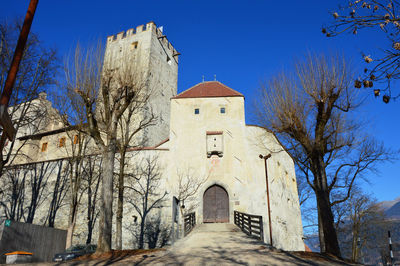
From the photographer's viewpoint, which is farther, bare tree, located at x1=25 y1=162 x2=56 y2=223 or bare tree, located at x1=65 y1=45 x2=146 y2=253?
bare tree, located at x1=25 y1=162 x2=56 y2=223

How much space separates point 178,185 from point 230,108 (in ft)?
23.6

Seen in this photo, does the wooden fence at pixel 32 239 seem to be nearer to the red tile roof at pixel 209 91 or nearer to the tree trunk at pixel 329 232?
the red tile roof at pixel 209 91

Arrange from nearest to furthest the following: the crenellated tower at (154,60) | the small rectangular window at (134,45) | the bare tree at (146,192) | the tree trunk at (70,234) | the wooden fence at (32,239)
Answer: the wooden fence at (32,239), the tree trunk at (70,234), the bare tree at (146,192), the crenellated tower at (154,60), the small rectangular window at (134,45)

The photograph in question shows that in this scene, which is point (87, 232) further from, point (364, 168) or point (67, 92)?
point (364, 168)

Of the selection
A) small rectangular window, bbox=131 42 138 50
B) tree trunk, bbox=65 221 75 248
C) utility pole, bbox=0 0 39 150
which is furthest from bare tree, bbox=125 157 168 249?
small rectangular window, bbox=131 42 138 50

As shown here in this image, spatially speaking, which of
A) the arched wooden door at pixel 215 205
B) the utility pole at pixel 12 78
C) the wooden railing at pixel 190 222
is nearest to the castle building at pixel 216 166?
the arched wooden door at pixel 215 205

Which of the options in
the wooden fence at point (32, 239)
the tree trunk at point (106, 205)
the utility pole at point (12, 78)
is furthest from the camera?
the wooden fence at point (32, 239)

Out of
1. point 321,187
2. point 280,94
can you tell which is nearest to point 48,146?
point 280,94

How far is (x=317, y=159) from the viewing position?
523 inches

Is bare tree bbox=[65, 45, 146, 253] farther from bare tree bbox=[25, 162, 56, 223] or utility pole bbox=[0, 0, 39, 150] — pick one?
bare tree bbox=[25, 162, 56, 223]

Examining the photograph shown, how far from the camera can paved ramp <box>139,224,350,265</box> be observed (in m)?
8.88

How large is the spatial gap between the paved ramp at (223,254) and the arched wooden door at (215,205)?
23.4ft

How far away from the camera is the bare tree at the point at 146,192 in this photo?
2036 cm

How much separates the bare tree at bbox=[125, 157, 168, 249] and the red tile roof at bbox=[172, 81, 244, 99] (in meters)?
6.03
